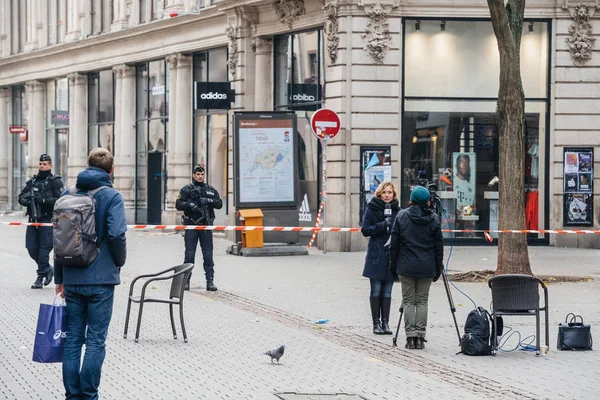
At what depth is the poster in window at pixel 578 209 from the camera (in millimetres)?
25984

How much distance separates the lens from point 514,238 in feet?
58.3

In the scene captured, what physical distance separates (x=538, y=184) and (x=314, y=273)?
8.07 meters

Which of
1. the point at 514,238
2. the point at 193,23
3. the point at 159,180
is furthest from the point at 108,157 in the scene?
the point at 159,180

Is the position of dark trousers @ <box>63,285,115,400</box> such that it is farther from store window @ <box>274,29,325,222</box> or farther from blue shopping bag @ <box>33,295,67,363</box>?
store window @ <box>274,29,325,222</box>

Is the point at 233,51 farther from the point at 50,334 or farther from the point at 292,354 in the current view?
the point at 50,334

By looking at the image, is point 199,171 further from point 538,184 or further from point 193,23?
point 193,23

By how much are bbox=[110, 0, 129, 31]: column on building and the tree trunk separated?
22762mm

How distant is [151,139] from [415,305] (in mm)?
26371

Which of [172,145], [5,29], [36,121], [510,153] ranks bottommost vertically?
[510,153]

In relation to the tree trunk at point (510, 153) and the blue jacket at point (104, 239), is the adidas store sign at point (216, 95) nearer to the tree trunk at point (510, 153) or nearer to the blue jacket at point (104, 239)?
the tree trunk at point (510, 153)

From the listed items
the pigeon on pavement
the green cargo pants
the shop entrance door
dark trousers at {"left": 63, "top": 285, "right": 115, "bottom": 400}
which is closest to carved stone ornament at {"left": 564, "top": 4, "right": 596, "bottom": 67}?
the green cargo pants

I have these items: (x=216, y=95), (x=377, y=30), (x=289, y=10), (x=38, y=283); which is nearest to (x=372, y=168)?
(x=377, y=30)

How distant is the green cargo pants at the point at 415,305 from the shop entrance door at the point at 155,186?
2544 cm

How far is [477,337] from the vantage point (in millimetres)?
11461
